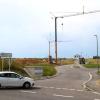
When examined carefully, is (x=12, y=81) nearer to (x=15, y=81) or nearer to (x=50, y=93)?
(x=15, y=81)

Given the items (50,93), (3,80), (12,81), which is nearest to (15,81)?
(12,81)

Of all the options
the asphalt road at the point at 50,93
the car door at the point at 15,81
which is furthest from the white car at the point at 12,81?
the asphalt road at the point at 50,93

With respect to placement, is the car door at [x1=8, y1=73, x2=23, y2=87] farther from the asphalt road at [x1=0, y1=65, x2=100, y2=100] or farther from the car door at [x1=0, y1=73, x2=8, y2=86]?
the asphalt road at [x1=0, y1=65, x2=100, y2=100]

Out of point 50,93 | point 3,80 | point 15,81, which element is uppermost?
point 3,80

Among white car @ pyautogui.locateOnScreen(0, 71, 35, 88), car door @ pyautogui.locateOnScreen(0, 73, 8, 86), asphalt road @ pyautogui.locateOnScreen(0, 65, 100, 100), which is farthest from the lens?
white car @ pyautogui.locateOnScreen(0, 71, 35, 88)

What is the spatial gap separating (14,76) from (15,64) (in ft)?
82.3

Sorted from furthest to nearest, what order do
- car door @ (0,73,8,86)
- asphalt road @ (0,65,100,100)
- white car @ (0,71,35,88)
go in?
white car @ (0,71,35,88), car door @ (0,73,8,86), asphalt road @ (0,65,100,100)

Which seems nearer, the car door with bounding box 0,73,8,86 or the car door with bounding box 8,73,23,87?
the car door with bounding box 0,73,8,86

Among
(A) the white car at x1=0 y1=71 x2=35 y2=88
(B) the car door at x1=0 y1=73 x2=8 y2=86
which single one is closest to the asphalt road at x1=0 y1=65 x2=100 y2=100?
(A) the white car at x1=0 y1=71 x2=35 y2=88

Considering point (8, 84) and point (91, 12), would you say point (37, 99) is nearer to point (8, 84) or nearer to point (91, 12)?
point (8, 84)

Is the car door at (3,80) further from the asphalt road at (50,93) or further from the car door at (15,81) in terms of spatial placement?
the asphalt road at (50,93)

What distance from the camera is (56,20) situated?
309 ft

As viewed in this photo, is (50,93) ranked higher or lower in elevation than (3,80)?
lower

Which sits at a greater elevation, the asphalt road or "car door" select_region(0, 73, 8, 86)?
"car door" select_region(0, 73, 8, 86)
